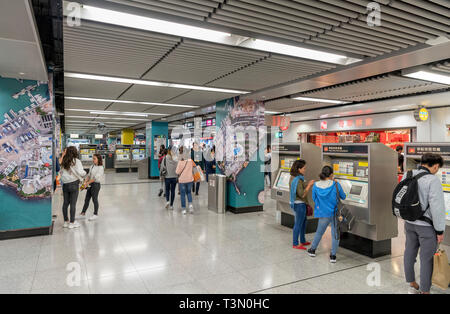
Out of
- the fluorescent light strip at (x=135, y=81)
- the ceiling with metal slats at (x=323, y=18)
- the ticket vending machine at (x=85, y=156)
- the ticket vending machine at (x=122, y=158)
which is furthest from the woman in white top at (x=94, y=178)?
the ticket vending machine at (x=85, y=156)

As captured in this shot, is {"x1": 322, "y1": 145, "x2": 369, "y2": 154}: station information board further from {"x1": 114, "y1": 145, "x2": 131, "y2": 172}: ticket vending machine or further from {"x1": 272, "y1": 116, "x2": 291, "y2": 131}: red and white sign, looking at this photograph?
{"x1": 114, "y1": 145, "x2": 131, "y2": 172}: ticket vending machine

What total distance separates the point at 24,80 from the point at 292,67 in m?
4.61

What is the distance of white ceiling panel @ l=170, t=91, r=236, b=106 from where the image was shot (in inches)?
271

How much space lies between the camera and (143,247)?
15.3 ft

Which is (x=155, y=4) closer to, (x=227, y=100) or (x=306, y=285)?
(x=306, y=285)

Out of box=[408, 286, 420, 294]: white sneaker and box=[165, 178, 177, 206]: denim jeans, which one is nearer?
box=[408, 286, 420, 294]: white sneaker

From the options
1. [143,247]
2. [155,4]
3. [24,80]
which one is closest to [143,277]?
[143,247]

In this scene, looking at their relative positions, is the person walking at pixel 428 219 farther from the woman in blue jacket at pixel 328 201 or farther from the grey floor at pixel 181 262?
the woman in blue jacket at pixel 328 201

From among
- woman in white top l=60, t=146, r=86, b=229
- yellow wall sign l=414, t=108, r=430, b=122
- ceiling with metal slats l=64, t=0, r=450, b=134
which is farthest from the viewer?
yellow wall sign l=414, t=108, r=430, b=122

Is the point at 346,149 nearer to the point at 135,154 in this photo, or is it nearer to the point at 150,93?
the point at 150,93

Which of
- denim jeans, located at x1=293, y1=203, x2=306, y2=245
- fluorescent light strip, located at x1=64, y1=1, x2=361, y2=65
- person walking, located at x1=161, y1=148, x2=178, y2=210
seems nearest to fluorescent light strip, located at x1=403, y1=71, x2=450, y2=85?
fluorescent light strip, located at x1=64, y1=1, x2=361, y2=65

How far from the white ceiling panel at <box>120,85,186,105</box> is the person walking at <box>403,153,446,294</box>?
484 cm

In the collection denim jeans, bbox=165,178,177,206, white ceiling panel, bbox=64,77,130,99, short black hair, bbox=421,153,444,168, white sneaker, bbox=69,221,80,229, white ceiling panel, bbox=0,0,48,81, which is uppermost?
white ceiling panel, bbox=64,77,130,99

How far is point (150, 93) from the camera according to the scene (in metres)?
6.88
